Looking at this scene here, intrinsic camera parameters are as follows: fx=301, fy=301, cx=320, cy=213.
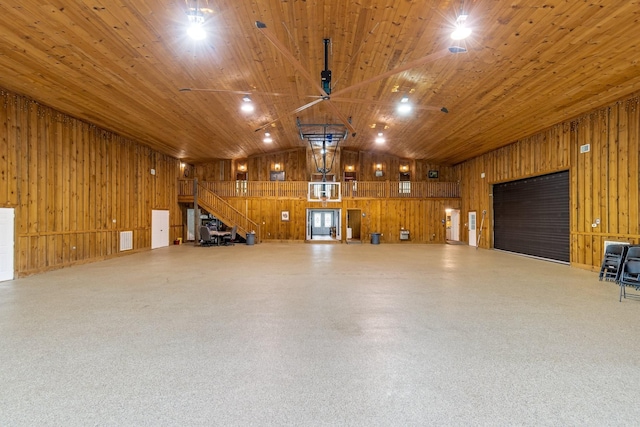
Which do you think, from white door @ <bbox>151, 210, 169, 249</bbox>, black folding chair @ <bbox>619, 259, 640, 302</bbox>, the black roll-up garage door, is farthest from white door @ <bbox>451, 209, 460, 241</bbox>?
white door @ <bbox>151, 210, 169, 249</bbox>

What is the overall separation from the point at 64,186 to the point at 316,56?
734cm

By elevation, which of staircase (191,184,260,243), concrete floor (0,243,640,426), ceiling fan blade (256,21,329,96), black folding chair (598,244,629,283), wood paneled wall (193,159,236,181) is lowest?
concrete floor (0,243,640,426)

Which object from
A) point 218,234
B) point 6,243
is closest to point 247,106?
point 6,243

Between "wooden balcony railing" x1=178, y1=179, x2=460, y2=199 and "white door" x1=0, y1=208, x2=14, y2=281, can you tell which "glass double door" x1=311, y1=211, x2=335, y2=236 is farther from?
"white door" x1=0, y1=208, x2=14, y2=281

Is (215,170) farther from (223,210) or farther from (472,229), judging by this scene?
(472,229)

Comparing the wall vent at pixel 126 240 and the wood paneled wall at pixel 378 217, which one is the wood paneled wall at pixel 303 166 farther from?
the wall vent at pixel 126 240

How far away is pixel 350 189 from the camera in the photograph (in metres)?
15.6

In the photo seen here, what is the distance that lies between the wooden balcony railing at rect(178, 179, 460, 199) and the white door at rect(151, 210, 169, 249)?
280 cm

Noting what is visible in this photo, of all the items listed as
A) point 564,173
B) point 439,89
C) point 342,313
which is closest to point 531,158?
point 564,173

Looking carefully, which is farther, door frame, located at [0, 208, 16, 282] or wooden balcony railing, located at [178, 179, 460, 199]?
wooden balcony railing, located at [178, 179, 460, 199]

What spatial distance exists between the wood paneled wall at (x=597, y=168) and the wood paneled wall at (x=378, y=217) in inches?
233

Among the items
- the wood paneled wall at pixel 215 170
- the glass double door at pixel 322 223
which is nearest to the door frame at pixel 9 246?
the wood paneled wall at pixel 215 170

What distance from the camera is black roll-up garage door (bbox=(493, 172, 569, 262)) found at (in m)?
8.84

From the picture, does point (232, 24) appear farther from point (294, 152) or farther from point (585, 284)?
point (294, 152)
